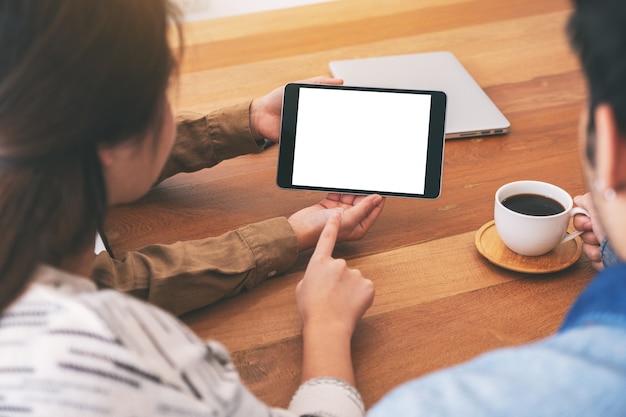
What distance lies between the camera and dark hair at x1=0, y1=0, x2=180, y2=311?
21.7 inches

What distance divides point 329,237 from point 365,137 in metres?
0.15

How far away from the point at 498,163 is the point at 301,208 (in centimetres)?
31

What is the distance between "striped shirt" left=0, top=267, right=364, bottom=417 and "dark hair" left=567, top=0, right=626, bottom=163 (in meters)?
0.38

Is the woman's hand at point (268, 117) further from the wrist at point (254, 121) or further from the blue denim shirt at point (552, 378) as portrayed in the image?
the blue denim shirt at point (552, 378)

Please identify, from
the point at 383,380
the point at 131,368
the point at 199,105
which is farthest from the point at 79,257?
the point at 199,105

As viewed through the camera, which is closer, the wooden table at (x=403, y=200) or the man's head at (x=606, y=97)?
the man's head at (x=606, y=97)

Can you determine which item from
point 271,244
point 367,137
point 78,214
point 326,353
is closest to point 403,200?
point 367,137

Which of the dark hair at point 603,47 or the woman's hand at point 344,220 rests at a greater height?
the dark hair at point 603,47

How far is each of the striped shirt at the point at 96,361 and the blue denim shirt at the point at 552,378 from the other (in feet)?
0.54

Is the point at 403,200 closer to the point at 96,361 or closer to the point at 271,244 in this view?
the point at 271,244

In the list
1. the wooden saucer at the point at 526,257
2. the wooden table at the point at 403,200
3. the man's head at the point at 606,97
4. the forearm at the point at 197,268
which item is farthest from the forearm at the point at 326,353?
the man's head at the point at 606,97

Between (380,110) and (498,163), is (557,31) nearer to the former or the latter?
(498,163)

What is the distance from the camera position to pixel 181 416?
23.1 inches

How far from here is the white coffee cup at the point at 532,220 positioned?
0.87 meters
